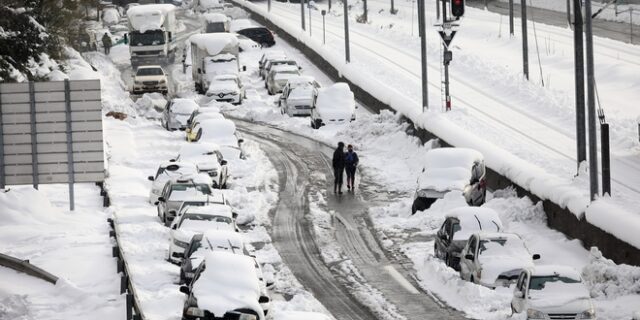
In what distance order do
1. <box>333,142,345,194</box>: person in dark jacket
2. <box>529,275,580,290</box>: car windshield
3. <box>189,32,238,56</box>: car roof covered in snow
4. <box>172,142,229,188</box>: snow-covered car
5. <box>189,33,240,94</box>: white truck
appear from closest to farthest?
<box>529,275,580,290</box>: car windshield → <box>333,142,345,194</box>: person in dark jacket → <box>172,142,229,188</box>: snow-covered car → <box>189,33,240,94</box>: white truck → <box>189,32,238,56</box>: car roof covered in snow

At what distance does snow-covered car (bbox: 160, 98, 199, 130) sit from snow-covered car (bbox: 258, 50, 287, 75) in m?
14.0

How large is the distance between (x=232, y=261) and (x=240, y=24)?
64475 mm

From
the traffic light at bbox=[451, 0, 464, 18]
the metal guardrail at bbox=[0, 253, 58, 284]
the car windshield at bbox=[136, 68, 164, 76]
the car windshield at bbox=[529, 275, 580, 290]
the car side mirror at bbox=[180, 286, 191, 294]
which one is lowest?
the car windshield at bbox=[136, 68, 164, 76]

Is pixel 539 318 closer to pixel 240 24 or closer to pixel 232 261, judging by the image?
pixel 232 261

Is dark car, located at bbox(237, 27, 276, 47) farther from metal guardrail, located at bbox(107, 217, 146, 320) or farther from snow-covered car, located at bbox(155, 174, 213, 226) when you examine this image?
metal guardrail, located at bbox(107, 217, 146, 320)

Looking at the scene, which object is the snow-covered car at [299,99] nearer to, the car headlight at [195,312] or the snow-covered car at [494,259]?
the snow-covered car at [494,259]

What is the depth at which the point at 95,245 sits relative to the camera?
32.8 metres

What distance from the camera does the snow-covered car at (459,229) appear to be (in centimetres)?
3002

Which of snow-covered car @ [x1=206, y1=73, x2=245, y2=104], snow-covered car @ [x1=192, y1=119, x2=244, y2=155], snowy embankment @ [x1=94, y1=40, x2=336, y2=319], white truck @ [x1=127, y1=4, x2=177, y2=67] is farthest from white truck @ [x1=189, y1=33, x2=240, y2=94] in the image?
snow-covered car @ [x1=192, y1=119, x2=244, y2=155]

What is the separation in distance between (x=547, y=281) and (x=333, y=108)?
29.7 meters

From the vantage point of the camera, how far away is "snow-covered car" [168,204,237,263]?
1210 inches

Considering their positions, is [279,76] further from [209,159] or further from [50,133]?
[50,133]

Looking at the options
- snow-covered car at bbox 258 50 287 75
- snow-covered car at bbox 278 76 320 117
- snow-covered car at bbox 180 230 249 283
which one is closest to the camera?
snow-covered car at bbox 180 230 249 283

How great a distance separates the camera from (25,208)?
3647 cm
